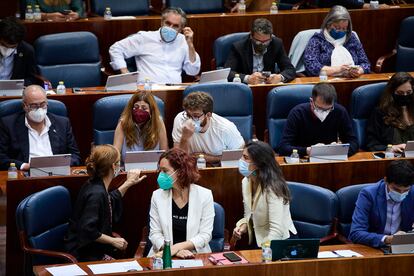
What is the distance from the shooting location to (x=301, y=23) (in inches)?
334

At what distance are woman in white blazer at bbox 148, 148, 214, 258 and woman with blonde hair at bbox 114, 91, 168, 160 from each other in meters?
0.82

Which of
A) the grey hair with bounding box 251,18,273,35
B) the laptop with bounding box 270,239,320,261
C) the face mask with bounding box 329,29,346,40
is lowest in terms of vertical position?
the laptop with bounding box 270,239,320,261

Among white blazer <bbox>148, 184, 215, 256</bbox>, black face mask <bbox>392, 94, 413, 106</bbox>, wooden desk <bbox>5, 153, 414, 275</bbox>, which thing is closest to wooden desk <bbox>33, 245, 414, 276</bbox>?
white blazer <bbox>148, 184, 215, 256</bbox>

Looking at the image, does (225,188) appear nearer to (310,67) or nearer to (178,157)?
(178,157)

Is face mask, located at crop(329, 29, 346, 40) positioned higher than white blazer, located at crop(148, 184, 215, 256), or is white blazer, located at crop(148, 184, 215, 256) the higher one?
face mask, located at crop(329, 29, 346, 40)

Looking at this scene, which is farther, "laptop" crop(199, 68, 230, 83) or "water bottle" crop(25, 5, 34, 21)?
"water bottle" crop(25, 5, 34, 21)

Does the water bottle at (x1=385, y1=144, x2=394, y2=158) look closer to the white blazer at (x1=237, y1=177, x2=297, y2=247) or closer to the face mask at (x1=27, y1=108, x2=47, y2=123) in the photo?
the white blazer at (x1=237, y1=177, x2=297, y2=247)

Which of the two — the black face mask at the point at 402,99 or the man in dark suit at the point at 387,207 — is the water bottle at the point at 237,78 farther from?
the man in dark suit at the point at 387,207

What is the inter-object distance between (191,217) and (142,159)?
0.63 m

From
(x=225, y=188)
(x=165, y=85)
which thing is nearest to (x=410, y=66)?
(x=165, y=85)

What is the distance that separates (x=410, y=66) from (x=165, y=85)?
2.21 meters

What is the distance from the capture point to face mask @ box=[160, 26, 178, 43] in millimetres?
7738

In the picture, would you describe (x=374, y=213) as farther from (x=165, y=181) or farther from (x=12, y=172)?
(x=12, y=172)

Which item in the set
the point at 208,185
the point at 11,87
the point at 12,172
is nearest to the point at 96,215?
the point at 12,172
